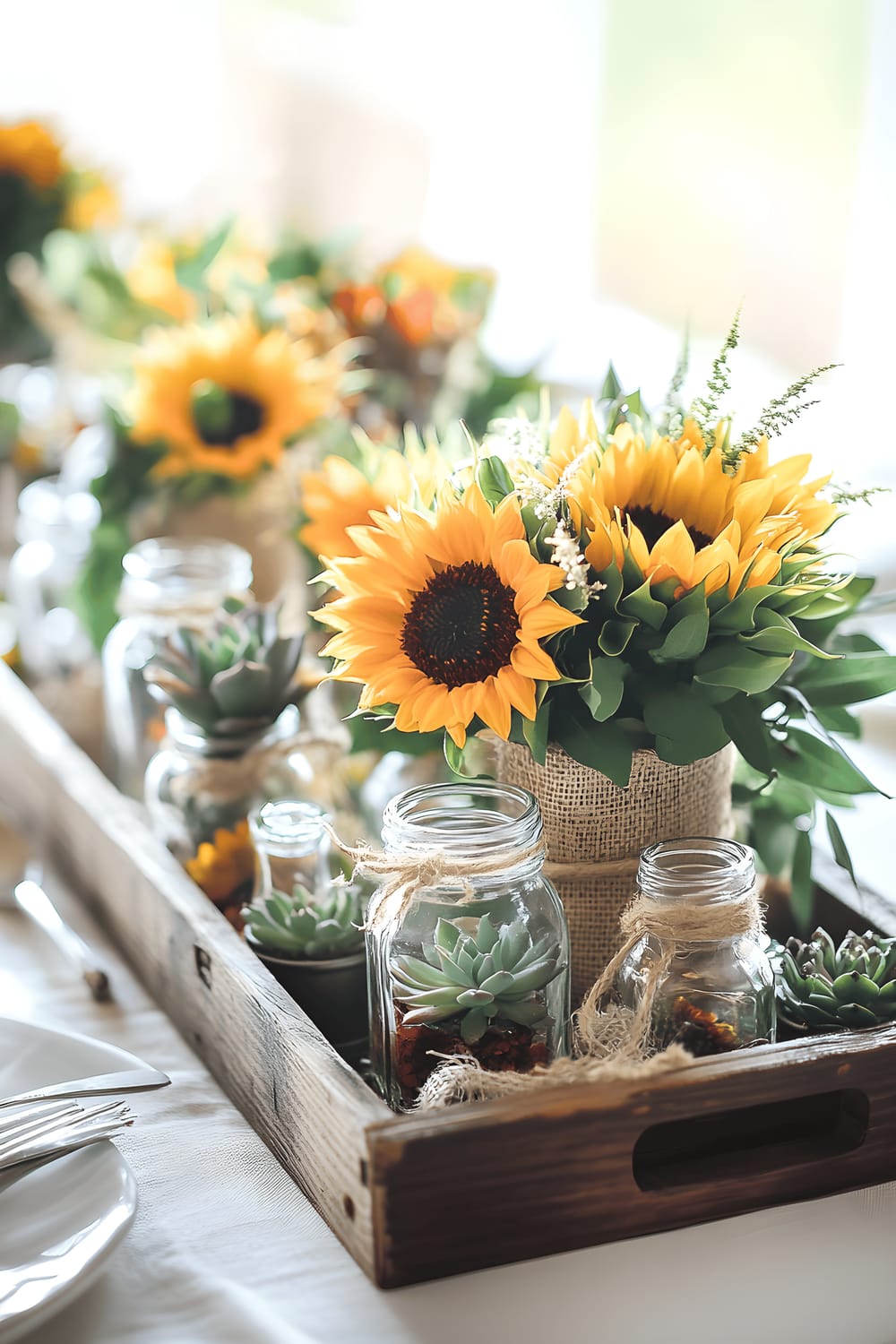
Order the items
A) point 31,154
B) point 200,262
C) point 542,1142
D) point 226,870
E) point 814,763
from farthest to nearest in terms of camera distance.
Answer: point 31,154, point 200,262, point 226,870, point 814,763, point 542,1142

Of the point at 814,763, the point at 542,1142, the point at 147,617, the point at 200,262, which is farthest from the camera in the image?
the point at 200,262

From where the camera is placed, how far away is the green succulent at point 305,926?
0.58 m

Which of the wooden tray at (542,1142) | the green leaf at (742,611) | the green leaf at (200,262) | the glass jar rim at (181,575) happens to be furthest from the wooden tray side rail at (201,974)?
the green leaf at (200,262)

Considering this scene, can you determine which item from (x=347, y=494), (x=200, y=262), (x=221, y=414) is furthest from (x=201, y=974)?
(x=200, y=262)

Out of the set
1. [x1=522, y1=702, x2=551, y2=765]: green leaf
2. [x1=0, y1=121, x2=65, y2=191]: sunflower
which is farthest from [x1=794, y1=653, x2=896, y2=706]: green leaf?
[x1=0, y1=121, x2=65, y2=191]: sunflower

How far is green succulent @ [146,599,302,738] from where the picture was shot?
0.67 meters

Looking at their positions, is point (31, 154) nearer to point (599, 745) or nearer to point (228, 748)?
point (228, 748)

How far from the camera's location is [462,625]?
0.49 meters

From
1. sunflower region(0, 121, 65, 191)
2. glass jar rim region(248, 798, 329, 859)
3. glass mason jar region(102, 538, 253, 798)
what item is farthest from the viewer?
sunflower region(0, 121, 65, 191)

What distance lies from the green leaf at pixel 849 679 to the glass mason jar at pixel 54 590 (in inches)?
24.4

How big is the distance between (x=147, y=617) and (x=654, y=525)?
41cm

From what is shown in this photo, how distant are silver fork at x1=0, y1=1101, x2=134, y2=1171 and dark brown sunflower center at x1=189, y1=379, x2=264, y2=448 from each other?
60 centimetres

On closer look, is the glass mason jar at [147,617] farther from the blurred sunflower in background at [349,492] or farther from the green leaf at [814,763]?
the green leaf at [814,763]

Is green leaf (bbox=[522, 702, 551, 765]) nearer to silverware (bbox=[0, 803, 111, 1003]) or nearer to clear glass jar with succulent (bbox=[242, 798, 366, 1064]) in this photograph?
clear glass jar with succulent (bbox=[242, 798, 366, 1064])
